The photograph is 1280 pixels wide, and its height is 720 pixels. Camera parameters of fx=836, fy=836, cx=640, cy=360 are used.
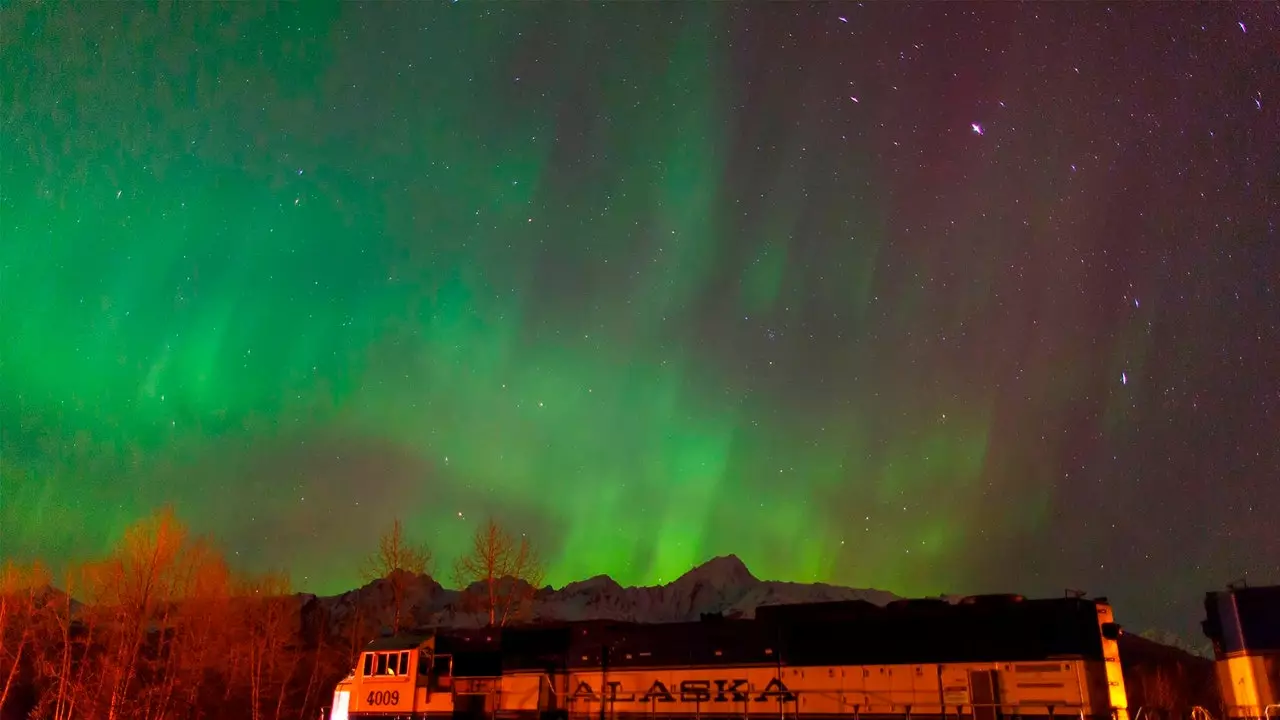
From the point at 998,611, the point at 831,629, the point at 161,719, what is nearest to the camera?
the point at 998,611

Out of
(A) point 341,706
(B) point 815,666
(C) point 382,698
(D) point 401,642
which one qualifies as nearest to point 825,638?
(B) point 815,666

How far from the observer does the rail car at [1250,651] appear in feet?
62.7

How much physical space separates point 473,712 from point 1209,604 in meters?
19.7

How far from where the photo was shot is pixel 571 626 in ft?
76.1

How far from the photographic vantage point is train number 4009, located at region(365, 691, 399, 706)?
76.9 ft

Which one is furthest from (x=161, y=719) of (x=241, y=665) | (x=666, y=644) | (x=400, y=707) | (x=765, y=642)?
(x=765, y=642)

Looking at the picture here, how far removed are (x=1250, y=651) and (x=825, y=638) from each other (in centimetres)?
1005

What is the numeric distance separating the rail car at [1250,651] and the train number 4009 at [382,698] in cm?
2112

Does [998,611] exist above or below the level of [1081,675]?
above

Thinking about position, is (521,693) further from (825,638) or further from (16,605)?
(16,605)

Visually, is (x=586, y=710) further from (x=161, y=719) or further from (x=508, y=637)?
(x=161, y=719)

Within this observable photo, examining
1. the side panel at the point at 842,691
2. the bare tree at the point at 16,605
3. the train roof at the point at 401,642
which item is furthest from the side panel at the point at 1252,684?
the bare tree at the point at 16,605

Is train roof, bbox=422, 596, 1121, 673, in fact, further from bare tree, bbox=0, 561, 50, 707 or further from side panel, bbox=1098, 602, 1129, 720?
bare tree, bbox=0, 561, 50, 707

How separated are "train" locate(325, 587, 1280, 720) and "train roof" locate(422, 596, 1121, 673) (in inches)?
1.2
